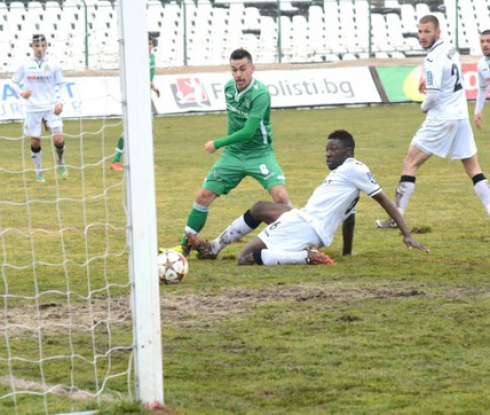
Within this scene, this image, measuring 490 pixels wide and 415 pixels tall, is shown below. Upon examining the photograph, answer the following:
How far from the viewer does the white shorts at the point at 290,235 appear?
30.6 feet

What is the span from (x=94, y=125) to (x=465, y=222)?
1491 centimetres

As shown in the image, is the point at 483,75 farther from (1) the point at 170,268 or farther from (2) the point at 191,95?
(2) the point at 191,95

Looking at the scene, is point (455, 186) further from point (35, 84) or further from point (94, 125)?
point (94, 125)

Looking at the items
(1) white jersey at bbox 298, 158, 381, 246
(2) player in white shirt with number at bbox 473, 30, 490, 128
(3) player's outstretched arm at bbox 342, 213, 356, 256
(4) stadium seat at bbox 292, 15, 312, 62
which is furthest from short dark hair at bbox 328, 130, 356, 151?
(4) stadium seat at bbox 292, 15, 312, 62

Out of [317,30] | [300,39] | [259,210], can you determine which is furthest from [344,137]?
[317,30]

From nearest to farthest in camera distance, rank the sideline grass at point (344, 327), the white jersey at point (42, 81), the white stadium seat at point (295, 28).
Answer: the sideline grass at point (344, 327) < the white jersey at point (42, 81) < the white stadium seat at point (295, 28)

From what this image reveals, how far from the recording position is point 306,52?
35719 mm

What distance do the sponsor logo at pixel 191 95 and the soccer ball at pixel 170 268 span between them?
20.9 metres

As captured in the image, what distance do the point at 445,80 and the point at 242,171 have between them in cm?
266

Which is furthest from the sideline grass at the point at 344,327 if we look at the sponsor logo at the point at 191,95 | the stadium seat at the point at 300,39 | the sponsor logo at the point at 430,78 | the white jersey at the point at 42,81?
the stadium seat at the point at 300,39

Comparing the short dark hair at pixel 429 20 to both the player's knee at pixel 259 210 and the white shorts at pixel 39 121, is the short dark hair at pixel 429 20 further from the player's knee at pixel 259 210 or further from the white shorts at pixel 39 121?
the white shorts at pixel 39 121

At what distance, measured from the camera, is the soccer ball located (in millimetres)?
8609

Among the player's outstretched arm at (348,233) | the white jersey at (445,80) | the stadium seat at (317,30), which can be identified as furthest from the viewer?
the stadium seat at (317,30)

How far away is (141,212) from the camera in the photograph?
5172mm
